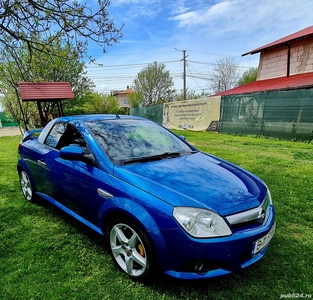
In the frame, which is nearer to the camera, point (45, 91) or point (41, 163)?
point (41, 163)

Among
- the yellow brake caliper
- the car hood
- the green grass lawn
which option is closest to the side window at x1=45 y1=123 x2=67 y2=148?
the green grass lawn

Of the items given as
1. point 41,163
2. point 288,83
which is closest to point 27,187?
point 41,163

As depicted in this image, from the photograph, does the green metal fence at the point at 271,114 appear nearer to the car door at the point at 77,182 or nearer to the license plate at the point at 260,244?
the license plate at the point at 260,244

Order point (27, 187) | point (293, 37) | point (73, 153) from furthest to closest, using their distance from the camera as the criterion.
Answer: point (293, 37) < point (27, 187) < point (73, 153)

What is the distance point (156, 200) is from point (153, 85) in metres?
32.8

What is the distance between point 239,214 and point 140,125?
1.83 m

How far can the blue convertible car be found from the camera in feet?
5.61

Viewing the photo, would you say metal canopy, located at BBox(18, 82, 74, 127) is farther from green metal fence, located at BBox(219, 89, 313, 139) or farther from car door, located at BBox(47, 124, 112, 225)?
car door, located at BBox(47, 124, 112, 225)

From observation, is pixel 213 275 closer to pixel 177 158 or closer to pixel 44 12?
pixel 177 158

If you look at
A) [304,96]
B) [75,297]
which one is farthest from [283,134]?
[75,297]

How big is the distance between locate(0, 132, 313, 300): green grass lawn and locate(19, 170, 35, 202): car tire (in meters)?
0.12

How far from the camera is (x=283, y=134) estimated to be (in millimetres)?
9641

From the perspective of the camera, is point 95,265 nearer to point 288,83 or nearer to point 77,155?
point 77,155

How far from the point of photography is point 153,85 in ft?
109
